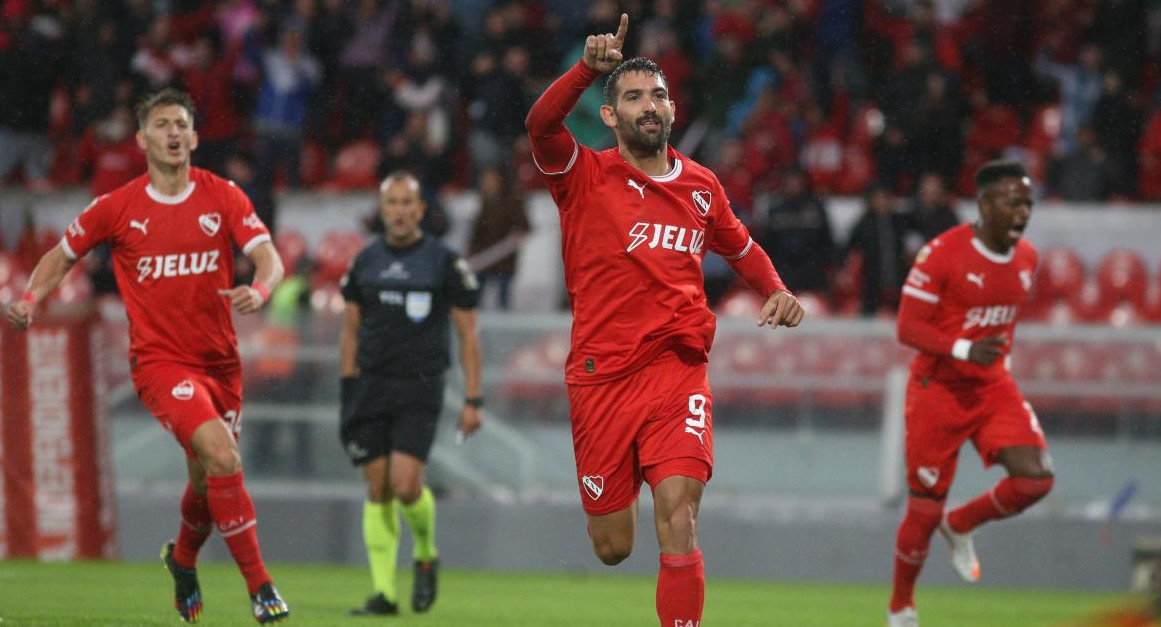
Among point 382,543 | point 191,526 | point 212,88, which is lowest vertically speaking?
point 382,543

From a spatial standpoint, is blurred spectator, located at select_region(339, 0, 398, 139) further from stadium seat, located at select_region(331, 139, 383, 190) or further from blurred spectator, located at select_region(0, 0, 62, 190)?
blurred spectator, located at select_region(0, 0, 62, 190)

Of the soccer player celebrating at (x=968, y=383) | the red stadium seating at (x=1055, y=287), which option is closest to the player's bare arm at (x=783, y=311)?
the soccer player celebrating at (x=968, y=383)

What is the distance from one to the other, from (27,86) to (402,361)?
10.4 meters

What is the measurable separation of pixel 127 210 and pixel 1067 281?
10905 millimetres

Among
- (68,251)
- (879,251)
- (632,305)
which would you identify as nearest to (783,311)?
(632,305)

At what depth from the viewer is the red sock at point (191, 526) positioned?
28.1 feet

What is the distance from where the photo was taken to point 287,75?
1856cm

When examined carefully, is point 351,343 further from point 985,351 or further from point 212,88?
point 212,88

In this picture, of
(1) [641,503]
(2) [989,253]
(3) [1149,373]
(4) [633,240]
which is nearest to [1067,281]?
(3) [1149,373]

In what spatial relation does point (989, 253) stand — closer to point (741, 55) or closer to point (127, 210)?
point (127, 210)

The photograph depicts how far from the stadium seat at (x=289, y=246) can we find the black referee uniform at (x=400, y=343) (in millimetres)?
6650

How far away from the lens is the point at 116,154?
56.9ft

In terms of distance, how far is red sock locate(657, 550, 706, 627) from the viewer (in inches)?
248

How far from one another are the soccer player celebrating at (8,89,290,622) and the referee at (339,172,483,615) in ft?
5.79
